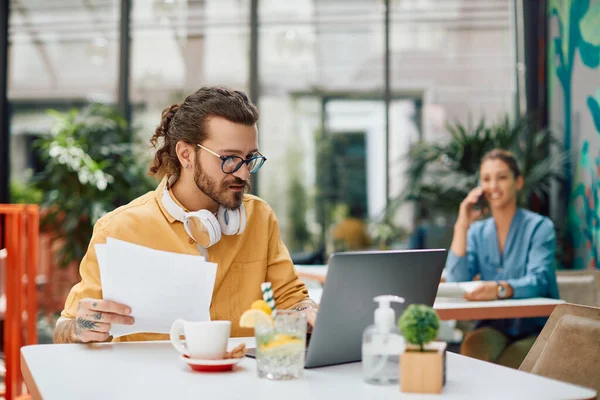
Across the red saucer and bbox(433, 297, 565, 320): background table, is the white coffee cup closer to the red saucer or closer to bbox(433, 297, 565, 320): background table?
the red saucer

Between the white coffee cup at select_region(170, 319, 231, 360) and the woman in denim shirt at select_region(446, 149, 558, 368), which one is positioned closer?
the white coffee cup at select_region(170, 319, 231, 360)

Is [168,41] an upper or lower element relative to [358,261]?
upper

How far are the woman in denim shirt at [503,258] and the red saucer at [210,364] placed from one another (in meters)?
1.76

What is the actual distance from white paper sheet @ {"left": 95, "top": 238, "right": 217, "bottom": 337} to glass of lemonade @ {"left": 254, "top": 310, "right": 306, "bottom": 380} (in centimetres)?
29

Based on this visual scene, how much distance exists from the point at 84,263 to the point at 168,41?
200 inches

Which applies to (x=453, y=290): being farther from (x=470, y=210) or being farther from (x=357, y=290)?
(x=357, y=290)

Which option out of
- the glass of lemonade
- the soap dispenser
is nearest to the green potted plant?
the glass of lemonade

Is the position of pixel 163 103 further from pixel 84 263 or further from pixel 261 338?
pixel 261 338

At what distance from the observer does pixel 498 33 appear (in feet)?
22.1

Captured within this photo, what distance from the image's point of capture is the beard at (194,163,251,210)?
7.50 ft

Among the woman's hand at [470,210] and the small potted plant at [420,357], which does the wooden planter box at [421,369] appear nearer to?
the small potted plant at [420,357]

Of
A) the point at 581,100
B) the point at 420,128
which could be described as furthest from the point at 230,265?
the point at 420,128

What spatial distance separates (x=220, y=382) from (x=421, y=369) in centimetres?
41

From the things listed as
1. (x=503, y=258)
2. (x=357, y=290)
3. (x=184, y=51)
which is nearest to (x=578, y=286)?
(x=503, y=258)
